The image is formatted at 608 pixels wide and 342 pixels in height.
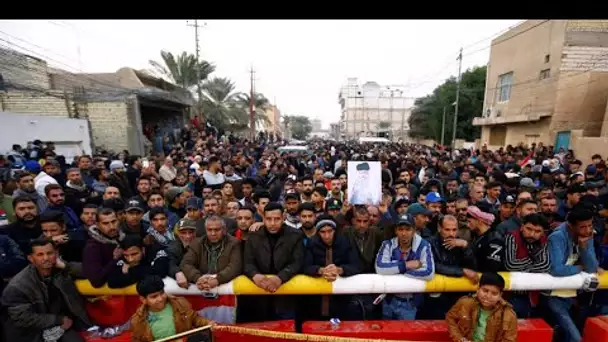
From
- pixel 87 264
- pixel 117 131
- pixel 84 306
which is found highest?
pixel 117 131

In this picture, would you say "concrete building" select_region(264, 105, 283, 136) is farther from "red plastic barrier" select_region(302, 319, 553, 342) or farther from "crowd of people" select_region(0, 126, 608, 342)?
"red plastic barrier" select_region(302, 319, 553, 342)

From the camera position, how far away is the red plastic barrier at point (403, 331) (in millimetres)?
2535

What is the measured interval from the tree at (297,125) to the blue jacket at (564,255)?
9241cm

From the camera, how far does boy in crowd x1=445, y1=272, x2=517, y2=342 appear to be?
2.37 meters

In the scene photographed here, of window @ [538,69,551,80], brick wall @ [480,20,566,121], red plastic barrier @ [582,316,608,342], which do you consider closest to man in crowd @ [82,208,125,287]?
red plastic barrier @ [582,316,608,342]

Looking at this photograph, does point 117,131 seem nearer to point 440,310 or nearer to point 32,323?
point 32,323

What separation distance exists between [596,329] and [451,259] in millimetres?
1204

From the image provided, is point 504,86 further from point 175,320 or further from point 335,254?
point 175,320

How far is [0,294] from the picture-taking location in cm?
246

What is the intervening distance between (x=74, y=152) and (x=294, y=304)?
1593 centimetres

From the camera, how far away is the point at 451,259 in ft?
10.1

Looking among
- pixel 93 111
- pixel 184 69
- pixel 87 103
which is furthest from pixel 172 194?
pixel 184 69
